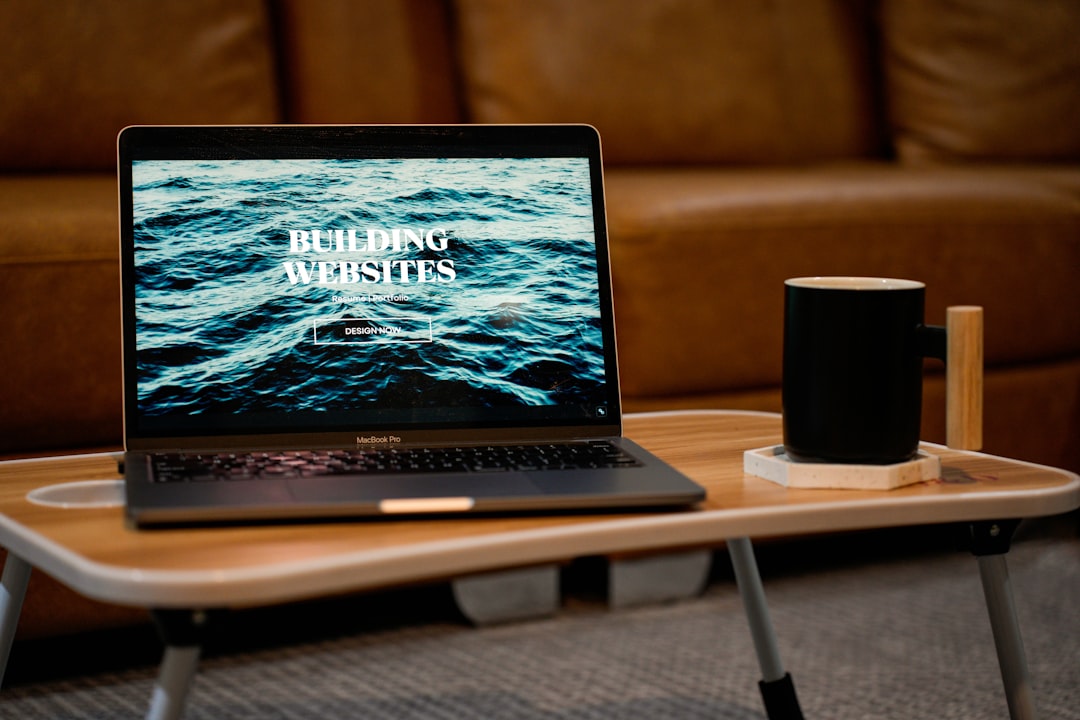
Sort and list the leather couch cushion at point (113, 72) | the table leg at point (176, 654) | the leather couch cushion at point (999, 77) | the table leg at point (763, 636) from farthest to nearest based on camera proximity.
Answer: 1. the leather couch cushion at point (999, 77)
2. the leather couch cushion at point (113, 72)
3. the table leg at point (763, 636)
4. the table leg at point (176, 654)

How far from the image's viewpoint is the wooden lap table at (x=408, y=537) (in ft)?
1.79

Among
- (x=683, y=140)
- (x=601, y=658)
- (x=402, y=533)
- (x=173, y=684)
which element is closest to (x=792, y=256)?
(x=683, y=140)

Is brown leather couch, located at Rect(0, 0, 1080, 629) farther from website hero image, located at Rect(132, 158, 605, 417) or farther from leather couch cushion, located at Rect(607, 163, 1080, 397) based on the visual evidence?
website hero image, located at Rect(132, 158, 605, 417)

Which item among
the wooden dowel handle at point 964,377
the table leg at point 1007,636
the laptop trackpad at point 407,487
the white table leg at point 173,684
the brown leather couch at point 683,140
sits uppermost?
the brown leather couch at point 683,140

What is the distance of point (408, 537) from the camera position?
61 centimetres

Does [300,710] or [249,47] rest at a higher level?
[249,47]

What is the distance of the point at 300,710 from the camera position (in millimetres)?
1223

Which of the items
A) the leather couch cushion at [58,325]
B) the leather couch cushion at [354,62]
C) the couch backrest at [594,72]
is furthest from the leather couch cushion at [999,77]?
the leather couch cushion at [58,325]

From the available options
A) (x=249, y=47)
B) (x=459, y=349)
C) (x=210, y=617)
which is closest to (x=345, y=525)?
(x=210, y=617)

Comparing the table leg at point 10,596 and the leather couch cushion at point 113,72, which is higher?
the leather couch cushion at point 113,72

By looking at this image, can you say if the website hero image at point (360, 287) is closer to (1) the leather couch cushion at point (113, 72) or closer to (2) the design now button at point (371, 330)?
(2) the design now button at point (371, 330)

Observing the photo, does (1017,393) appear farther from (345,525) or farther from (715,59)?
(345,525)

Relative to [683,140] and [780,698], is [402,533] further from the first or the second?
[683,140]

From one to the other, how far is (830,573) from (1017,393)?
37cm
